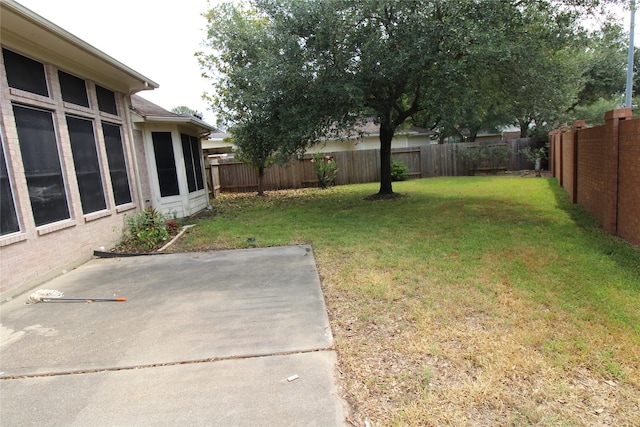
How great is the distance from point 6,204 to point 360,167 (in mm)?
14536

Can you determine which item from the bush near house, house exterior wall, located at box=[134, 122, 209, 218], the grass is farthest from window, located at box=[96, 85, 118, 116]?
the grass

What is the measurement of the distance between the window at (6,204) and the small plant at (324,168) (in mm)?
12816

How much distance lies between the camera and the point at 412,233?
676 centimetres

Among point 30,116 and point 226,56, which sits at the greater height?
point 226,56

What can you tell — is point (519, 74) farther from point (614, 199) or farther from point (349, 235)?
point (349, 235)

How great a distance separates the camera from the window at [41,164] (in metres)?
4.92

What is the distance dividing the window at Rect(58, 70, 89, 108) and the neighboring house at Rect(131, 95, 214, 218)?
5.84ft

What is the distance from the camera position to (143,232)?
277 inches

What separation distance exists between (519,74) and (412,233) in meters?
5.38

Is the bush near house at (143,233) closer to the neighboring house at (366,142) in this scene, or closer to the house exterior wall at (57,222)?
the house exterior wall at (57,222)

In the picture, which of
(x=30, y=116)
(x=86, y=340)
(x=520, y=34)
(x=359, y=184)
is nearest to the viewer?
(x=86, y=340)

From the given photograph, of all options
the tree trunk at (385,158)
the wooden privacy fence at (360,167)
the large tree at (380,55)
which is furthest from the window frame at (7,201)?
the wooden privacy fence at (360,167)

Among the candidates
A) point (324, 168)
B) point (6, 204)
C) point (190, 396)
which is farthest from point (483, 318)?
point (324, 168)

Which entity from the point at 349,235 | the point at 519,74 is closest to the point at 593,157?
the point at 519,74
